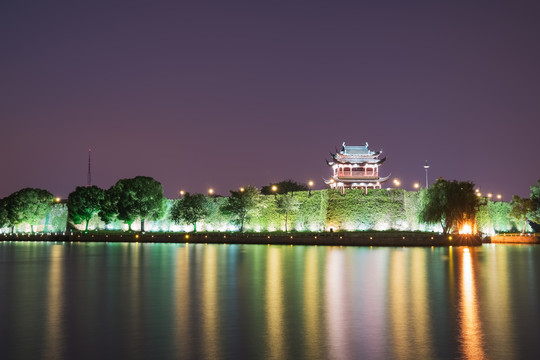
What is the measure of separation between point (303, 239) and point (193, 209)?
17337 mm

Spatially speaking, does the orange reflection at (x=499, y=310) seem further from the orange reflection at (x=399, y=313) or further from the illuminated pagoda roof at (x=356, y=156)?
the illuminated pagoda roof at (x=356, y=156)

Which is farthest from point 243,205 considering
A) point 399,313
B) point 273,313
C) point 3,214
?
point 399,313

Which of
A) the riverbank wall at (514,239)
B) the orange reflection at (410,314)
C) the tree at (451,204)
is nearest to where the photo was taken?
the orange reflection at (410,314)

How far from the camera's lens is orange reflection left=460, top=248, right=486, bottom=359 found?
400 inches

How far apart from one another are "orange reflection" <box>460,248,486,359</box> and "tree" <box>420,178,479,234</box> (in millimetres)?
29415

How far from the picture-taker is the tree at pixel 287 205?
58.6 metres

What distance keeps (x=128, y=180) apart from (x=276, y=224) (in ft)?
62.4

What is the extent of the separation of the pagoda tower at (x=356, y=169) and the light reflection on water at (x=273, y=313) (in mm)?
41229

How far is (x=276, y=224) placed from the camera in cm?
6000

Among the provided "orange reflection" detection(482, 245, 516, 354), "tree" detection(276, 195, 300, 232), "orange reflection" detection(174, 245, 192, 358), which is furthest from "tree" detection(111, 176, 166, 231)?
"orange reflection" detection(482, 245, 516, 354)

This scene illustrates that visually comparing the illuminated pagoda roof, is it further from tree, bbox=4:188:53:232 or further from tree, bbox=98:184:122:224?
tree, bbox=4:188:53:232

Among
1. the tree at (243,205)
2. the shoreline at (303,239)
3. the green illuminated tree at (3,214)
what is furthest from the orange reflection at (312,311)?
the green illuminated tree at (3,214)

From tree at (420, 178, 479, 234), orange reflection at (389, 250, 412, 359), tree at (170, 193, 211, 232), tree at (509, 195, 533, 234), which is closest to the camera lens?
orange reflection at (389, 250, 412, 359)

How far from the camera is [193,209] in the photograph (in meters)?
63.6
